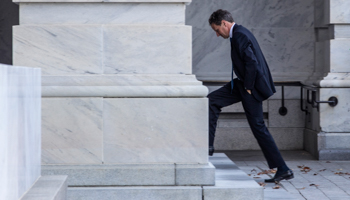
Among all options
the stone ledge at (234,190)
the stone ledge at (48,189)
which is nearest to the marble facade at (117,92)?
the stone ledge at (234,190)

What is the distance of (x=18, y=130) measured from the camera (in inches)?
95.7

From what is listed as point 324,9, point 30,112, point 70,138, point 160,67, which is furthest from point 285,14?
point 30,112

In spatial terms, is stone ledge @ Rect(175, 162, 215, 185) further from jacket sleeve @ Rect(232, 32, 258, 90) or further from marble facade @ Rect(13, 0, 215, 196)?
jacket sleeve @ Rect(232, 32, 258, 90)

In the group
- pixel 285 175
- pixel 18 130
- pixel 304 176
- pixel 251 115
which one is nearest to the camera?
pixel 18 130

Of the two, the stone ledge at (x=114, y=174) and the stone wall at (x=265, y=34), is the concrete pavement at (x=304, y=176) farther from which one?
the stone wall at (x=265, y=34)

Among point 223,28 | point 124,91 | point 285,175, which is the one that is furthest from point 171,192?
point 223,28

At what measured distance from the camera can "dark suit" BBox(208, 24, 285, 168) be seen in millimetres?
5000

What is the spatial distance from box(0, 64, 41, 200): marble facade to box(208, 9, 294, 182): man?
2.44 metres

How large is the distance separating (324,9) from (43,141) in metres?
5.38

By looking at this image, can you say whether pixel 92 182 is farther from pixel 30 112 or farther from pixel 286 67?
pixel 286 67

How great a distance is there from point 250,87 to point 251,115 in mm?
301

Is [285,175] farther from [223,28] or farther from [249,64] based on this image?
[223,28]

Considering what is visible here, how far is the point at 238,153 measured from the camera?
830 centimetres

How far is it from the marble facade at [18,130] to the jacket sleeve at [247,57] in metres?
2.43
